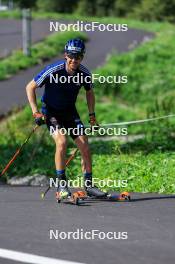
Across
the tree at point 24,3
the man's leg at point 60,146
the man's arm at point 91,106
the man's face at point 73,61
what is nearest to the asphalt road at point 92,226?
the man's leg at point 60,146

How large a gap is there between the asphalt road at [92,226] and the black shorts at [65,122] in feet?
2.78

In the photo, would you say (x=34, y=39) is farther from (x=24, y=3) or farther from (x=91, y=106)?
(x=24, y=3)

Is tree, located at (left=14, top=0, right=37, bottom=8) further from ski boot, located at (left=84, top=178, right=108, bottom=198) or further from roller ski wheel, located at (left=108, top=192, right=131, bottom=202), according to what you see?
roller ski wheel, located at (left=108, top=192, right=131, bottom=202)

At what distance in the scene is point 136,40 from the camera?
36.0m

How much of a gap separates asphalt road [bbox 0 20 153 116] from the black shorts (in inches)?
345

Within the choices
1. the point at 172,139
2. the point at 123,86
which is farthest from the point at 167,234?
the point at 123,86

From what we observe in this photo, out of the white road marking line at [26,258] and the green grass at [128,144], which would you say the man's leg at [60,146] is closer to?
the green grass at [128,144]

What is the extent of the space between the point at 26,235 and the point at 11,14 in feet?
161

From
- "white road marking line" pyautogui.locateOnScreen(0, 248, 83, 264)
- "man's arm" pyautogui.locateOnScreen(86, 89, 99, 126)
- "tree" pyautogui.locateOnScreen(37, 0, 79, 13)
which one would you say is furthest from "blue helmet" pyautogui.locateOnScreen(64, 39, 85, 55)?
"tree" pyautogui.locateOnScreen(37, 0, 79, 13)

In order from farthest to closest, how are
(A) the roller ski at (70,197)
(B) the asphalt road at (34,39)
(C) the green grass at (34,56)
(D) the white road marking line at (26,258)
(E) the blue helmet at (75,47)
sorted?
(C) the green grass at (34,56)
(B) the asphalt road at (34,39)
(A) the roller ski at (70,197)
(E) the blue helmet at (75,47)
(D) the white road marking line at (26,258)

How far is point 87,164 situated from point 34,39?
26170 mm

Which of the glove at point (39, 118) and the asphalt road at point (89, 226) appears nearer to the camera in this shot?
the asphalt road at point (89, 226)

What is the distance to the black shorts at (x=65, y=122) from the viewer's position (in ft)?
27.6

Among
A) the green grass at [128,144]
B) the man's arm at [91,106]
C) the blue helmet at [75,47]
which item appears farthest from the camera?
the green grass at [128,144]
